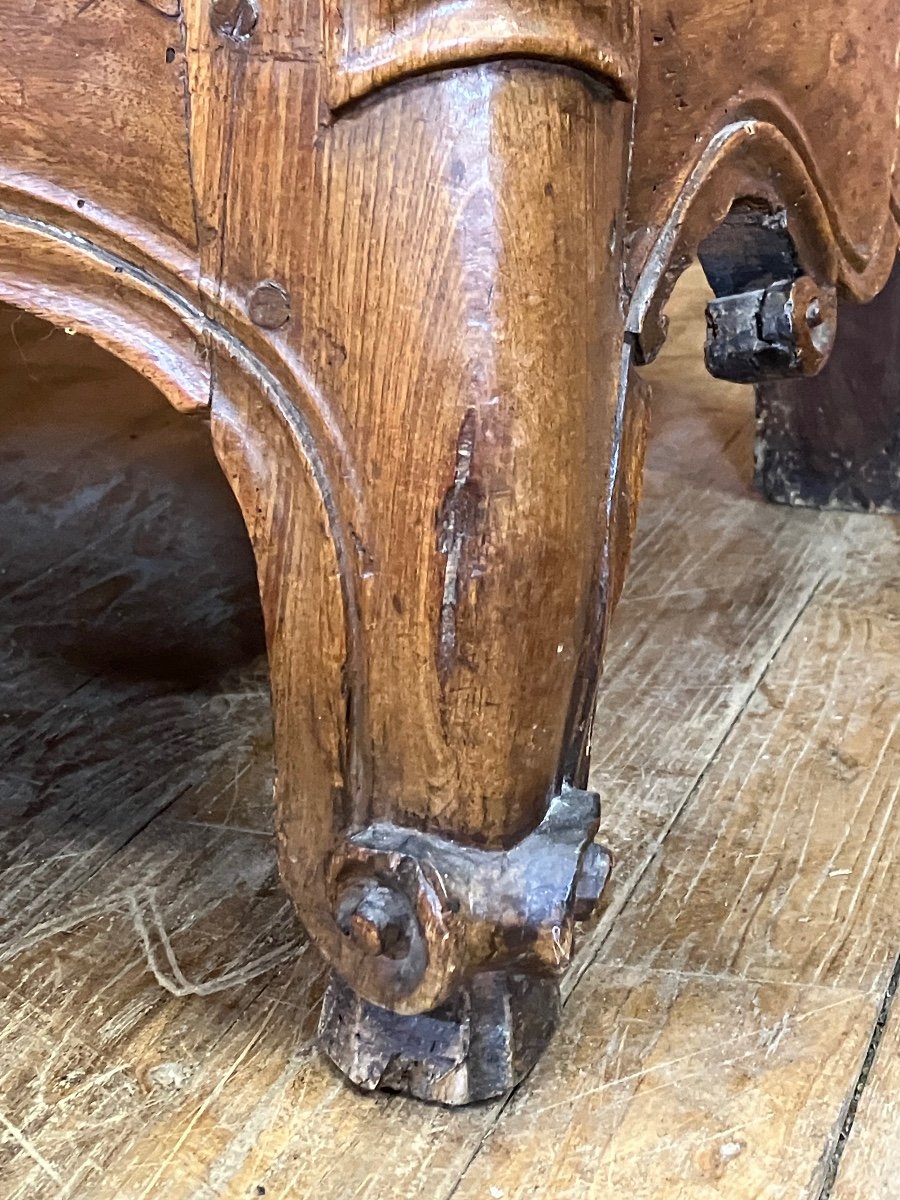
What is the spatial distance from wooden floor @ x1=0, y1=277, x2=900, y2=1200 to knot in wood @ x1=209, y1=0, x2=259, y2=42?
44cm

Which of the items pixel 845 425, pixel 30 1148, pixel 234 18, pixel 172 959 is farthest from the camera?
pixel 845 425

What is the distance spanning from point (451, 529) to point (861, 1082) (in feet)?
1.06

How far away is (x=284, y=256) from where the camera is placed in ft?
1.77

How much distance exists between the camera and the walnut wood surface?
51 cm

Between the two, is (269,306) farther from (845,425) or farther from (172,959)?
(845,425)

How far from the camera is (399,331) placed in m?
0.53

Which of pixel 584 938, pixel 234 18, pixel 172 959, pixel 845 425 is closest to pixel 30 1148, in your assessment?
pixel 172 959

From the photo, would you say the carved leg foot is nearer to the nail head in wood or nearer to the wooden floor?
the wooden floor

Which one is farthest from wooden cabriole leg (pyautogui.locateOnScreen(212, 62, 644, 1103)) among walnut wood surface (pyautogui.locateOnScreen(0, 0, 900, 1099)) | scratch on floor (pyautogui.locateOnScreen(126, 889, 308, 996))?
scratch on floor (pyautogui.locateOnScreen(126, 889, 308, 996))

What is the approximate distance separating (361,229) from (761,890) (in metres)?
0.45

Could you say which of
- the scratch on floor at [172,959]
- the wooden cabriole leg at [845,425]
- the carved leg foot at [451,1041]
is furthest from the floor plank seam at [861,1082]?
the wooden cabriole leg at [845,425]

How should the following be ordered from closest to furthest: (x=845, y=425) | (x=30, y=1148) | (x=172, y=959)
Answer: (x=30, y=1148) < (x=172, y=959) < (x=845, y=425)

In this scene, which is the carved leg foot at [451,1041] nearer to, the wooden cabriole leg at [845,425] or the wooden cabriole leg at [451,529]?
the wooden cabriole leg at [451,529]

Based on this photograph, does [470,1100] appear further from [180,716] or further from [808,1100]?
[180,716]
